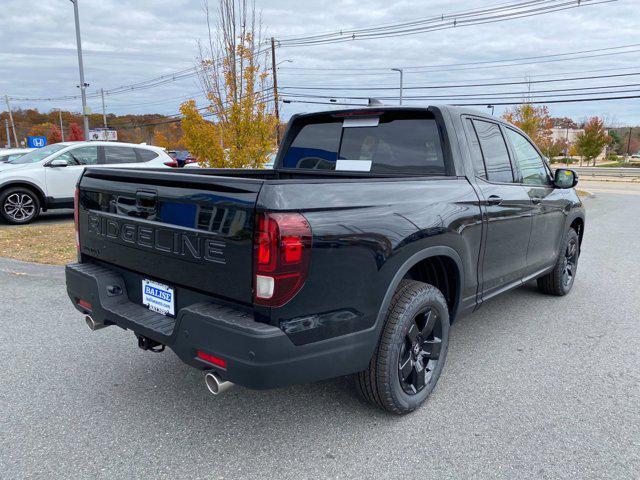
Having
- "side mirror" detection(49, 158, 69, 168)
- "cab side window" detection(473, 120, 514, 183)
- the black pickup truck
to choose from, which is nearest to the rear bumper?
the black pickup truck

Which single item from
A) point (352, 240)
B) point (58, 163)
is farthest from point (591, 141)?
point (352, 240)

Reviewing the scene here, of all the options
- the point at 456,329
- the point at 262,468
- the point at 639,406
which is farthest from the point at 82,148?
the point at 639,406

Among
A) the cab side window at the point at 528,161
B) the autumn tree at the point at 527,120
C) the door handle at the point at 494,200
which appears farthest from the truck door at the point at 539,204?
the autumn tree at the point at 527,120

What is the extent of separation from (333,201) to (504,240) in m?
2.02

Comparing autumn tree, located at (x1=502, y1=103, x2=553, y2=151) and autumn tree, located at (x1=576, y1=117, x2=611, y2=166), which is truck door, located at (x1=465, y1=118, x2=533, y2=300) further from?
autumn tree, located at (x1=576, y1=117, x2=611, y2=166)

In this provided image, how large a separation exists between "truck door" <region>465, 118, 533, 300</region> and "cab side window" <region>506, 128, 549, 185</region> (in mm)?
223

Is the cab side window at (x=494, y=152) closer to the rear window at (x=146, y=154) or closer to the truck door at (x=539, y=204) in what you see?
the truck door at (x=539, y=204)

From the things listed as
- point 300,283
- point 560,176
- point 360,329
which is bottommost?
point 360,329

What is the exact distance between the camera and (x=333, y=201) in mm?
2410

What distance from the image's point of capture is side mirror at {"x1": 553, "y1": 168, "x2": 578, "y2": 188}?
4.76m

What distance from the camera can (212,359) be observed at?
2.33 m

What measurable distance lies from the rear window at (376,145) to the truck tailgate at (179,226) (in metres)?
1.56

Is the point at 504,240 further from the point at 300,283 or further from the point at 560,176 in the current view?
the point at 300,283

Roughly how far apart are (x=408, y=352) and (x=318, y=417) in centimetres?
68
